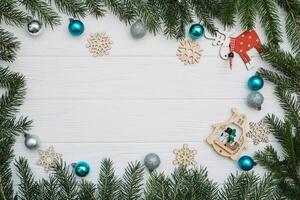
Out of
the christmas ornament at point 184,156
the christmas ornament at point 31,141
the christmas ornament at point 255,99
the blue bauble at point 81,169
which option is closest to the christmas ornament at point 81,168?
the blue bauble at point 81,169

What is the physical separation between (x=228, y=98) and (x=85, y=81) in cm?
36

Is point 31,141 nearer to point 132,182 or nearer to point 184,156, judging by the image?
Answer: point 132,182

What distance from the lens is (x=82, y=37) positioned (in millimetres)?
1237

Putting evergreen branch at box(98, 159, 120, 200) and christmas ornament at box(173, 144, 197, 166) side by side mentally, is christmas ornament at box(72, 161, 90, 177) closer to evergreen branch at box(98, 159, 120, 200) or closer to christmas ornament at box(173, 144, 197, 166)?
evergreen branch at box(98, 159, 120, 200)

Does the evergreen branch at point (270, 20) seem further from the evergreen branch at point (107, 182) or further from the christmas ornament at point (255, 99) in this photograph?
the evergreen branch at point (107, 182)

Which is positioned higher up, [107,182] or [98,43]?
[98,43]

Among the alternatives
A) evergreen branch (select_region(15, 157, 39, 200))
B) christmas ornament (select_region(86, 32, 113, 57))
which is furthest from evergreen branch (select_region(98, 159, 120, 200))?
christmas ornament (select_region(86, 32, 113, 57))

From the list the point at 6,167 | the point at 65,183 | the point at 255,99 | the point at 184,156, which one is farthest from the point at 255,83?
the point at 6,167

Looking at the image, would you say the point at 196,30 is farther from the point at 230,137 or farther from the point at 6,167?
the point at 6,167

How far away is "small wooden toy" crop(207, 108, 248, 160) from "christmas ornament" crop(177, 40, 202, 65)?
160 mm

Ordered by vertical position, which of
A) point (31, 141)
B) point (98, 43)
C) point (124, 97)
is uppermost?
point (98, 43)

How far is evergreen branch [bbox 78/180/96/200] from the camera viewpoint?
1.17m

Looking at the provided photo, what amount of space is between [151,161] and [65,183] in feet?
0.69

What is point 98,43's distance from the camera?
1.24 metres
